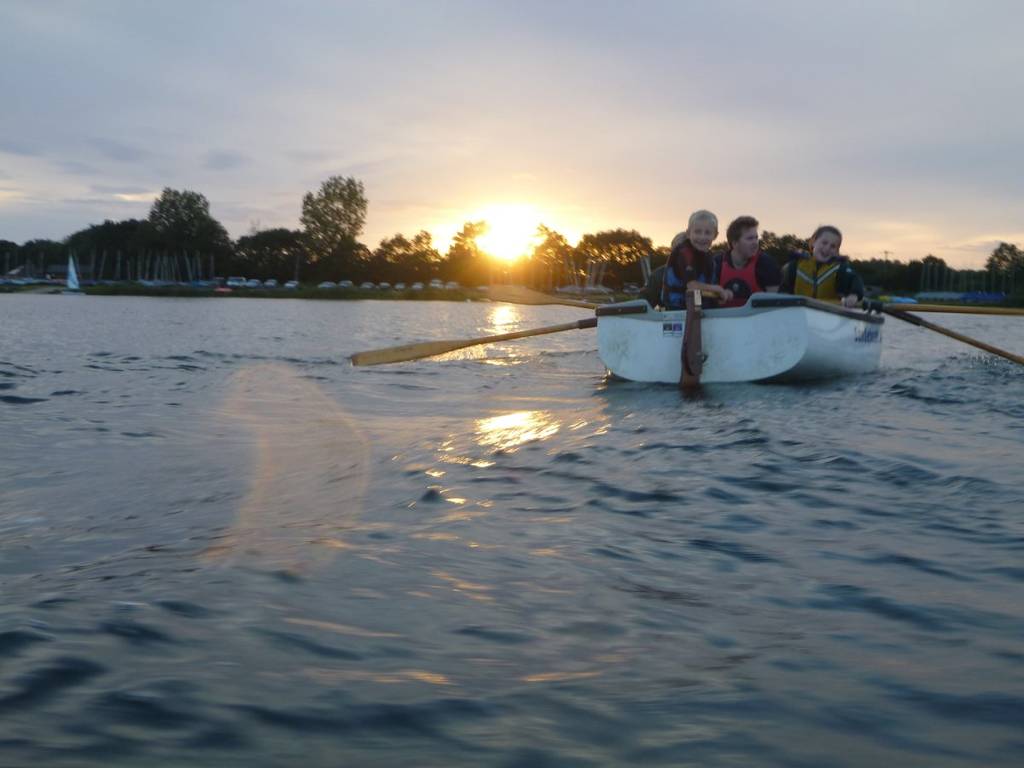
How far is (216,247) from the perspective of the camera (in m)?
122

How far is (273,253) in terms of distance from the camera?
12162 centimetres

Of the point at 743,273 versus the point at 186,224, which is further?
the point at 186,224

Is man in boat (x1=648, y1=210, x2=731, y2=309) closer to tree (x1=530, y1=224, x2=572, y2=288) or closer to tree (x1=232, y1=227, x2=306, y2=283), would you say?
tree (x1=530, y1=224, x2=572, y2=288)

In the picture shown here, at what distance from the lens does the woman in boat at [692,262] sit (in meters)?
9.88

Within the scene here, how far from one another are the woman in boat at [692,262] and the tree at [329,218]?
11173cm

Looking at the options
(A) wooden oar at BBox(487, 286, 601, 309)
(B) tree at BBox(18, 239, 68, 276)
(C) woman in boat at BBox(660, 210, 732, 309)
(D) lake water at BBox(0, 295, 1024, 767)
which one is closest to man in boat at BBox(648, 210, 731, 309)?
(C) woman in boat at BBox(660, 210, 732, 309)

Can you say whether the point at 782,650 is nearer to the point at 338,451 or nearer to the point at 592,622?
the point at 592,622

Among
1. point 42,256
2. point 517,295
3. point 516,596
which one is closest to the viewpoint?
point 516,596

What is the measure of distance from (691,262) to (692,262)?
0.05ft

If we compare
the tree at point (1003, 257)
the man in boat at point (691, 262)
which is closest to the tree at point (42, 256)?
the tree at point (1003, 257)

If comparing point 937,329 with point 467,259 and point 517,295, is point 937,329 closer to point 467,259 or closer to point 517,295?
point 517,295

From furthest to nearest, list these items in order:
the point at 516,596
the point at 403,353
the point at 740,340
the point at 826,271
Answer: the point at 826,271 → the point at 403,353 → the point at 740,340 → the point at 516,596

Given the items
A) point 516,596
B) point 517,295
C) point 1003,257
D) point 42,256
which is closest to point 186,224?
point 42,256

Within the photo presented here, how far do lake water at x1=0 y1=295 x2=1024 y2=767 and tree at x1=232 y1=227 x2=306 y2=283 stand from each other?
117425 mm
